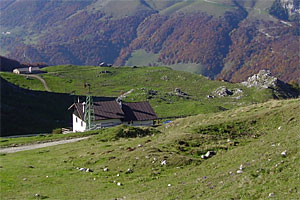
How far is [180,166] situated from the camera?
2892 cm

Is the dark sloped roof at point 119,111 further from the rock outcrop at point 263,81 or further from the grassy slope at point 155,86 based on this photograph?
the rock outcrop at point 263,81

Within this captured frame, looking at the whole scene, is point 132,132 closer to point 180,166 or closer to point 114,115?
point 180,166

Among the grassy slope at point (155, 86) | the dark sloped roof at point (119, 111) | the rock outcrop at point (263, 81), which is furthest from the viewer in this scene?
the rock outcrop at point (263, 81)

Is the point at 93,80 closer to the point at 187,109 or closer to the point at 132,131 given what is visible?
the point at 187,109

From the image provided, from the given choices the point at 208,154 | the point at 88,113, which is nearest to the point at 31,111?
the point at 88,113

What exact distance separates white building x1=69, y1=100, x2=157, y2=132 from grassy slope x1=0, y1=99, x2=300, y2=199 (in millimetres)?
19883

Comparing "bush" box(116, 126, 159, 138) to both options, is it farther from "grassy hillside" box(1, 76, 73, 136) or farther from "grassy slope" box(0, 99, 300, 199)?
"grassy hillside" box(1, 76, 73, 136)

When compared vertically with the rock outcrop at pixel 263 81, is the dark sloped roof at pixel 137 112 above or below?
above

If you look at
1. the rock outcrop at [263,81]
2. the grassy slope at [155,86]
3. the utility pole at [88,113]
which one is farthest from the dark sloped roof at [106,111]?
the rock outcrop at [263,81]

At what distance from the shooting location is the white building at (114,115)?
2576 inches

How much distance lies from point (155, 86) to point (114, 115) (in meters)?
98.7

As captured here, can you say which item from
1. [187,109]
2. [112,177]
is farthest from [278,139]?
[187,109]

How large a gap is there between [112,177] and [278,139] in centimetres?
1122

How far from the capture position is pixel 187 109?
10962cm
